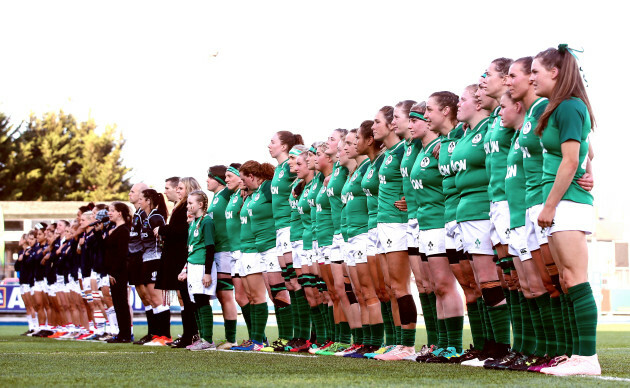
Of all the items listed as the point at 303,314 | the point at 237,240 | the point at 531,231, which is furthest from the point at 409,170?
the point at 237,240

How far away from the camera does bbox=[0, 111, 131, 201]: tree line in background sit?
180 ft

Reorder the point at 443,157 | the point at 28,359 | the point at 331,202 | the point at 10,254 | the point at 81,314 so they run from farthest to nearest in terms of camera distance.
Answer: the point at 10,254
the point at 81,314
the point at 331,202
the point at 28,359
the point at 443,157

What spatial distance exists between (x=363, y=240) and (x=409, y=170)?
105cm

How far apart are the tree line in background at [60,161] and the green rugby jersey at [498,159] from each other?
50907 mm

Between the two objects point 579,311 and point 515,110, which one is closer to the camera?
point 579,311

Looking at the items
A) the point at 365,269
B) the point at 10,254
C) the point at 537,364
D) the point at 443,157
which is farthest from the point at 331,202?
the point at 10,254

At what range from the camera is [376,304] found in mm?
8500

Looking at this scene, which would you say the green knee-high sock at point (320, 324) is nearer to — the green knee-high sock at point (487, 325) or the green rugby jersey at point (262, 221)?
the green rugby jersey at point (262, 221)

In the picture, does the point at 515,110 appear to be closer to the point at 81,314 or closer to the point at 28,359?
the point at 28,359

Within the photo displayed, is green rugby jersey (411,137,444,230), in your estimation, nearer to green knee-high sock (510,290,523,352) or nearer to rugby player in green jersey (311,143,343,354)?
green knee-high sock (510,290,523,352)

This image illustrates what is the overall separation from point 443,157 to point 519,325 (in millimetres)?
1401

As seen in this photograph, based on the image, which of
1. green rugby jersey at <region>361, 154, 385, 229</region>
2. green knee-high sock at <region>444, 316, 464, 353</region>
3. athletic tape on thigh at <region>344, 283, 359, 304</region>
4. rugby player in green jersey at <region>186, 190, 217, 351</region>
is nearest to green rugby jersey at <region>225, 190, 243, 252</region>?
rugby player in green jersey at <region>186, 190, 217, 351</region>

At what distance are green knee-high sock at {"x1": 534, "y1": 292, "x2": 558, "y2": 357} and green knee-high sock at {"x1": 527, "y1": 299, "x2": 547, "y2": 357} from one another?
6cm

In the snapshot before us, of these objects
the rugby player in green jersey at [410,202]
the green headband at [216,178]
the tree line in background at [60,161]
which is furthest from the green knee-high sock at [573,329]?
the tree line in background at [60,161]
